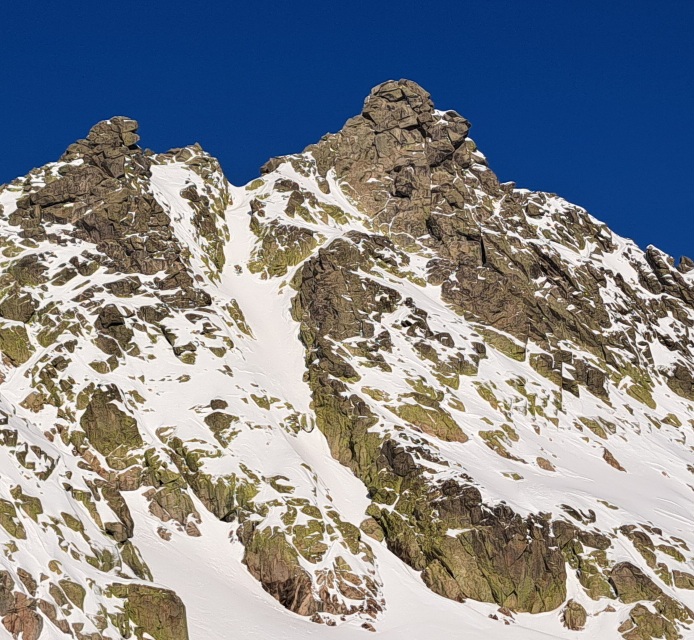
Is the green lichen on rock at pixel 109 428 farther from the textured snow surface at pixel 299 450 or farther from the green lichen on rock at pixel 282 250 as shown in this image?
the green lichen on rock at pixel 282 250

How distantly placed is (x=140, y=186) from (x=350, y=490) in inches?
2043

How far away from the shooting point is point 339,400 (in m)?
112

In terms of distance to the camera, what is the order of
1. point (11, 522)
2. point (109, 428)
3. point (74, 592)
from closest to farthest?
point (74, 592) < point (11, 522) < point (109, 428)

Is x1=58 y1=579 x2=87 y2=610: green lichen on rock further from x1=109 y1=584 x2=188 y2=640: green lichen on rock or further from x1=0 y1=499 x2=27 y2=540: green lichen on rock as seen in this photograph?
x1=0 y1=499 x2=27 y2=540: green lichen on rock

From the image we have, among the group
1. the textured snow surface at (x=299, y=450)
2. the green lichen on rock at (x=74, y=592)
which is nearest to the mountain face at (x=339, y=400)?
the green lichen on rock at (x=74, y=592)

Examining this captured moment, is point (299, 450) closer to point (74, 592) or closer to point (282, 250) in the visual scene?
point (74, 592)

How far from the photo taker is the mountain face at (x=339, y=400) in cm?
8656

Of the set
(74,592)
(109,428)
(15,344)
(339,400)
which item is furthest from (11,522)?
(339,400)

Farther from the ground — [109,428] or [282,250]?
[282,250]

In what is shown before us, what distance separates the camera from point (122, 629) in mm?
69812

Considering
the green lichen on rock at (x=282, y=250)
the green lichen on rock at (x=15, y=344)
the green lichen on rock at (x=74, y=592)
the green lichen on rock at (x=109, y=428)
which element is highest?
the green lichen on rock at (x=282, y=250)

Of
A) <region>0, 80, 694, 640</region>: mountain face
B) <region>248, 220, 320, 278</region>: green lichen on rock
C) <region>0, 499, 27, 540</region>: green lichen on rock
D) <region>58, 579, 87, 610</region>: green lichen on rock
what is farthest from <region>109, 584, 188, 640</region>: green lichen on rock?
<region>248, 220, 320, 278</region>: green lichen on rock

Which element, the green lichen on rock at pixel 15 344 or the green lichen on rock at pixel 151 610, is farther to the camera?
the green lichen on rock at pixel 15 344

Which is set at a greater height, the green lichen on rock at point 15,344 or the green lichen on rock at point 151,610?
the green lichen on rock at point 15,344
